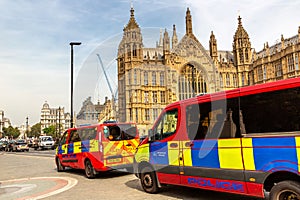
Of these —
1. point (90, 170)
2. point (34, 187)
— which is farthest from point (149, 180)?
point (34, 187)

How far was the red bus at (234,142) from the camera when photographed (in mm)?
5406

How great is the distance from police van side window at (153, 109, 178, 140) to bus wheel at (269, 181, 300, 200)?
116 inches

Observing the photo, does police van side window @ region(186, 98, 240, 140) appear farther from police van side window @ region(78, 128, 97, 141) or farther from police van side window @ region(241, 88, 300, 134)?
police van side window @ region(78, 128, 97, 141)

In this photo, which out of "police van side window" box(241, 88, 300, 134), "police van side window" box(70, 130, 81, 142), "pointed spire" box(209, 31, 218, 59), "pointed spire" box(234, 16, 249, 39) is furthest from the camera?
"pointed spire" box(209, 31, 218, 59)

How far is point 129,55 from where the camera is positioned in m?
59.5

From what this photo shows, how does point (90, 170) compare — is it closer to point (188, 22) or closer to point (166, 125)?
point (166, 125)

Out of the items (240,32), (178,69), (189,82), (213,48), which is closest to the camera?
(178,69)

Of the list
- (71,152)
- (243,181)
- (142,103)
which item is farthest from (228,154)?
(142,103)

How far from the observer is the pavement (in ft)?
29.3

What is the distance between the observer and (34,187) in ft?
33.9

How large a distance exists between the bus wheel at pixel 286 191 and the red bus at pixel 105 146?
656cm

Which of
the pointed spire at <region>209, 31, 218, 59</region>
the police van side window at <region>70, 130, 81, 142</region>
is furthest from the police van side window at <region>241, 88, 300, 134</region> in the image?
the pointed spire at <region>209, 31, 218, 59</region>

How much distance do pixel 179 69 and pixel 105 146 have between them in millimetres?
51637

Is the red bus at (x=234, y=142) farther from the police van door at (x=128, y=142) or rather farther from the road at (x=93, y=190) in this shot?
the police van door at (x=128, y=142)
